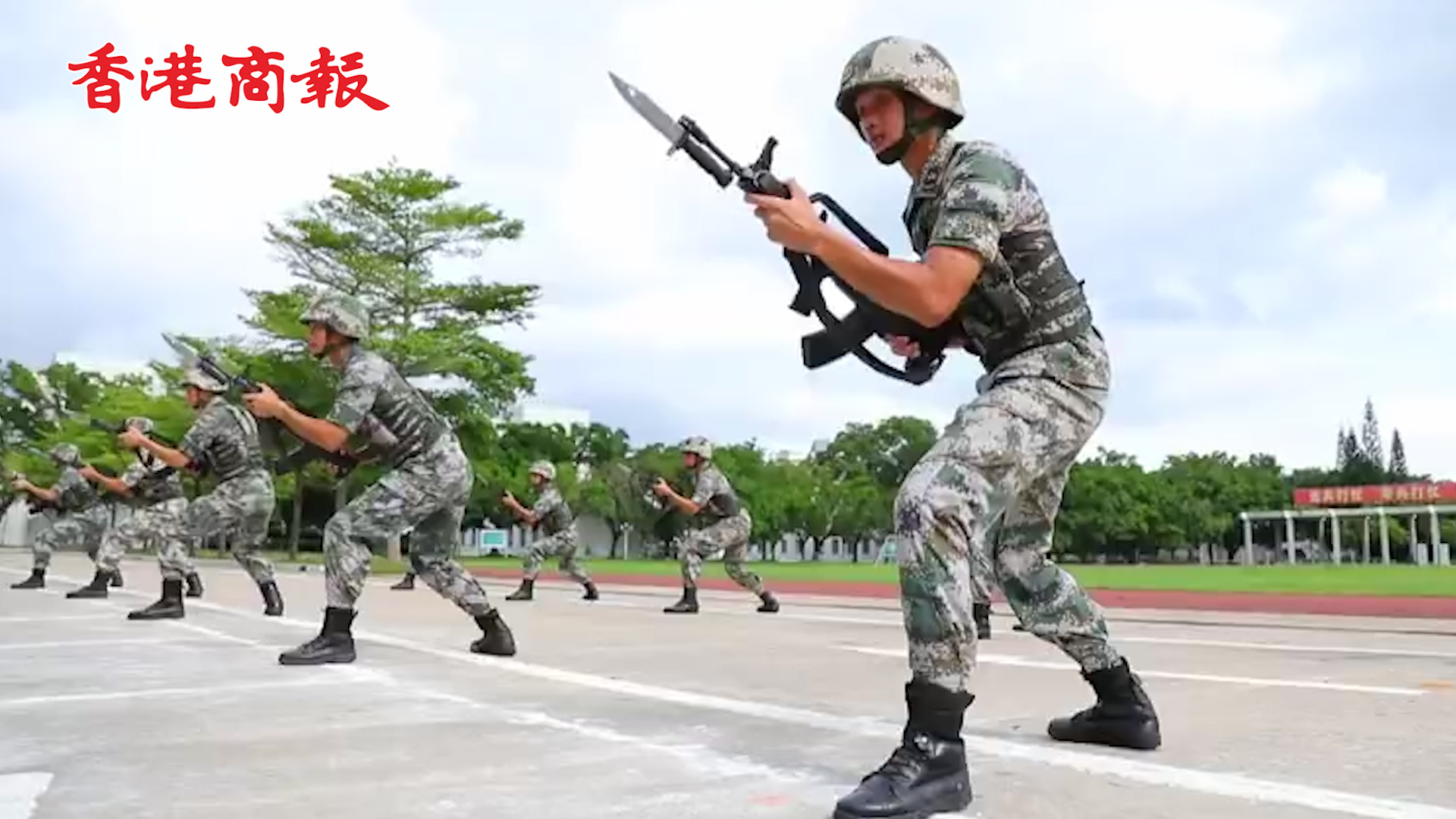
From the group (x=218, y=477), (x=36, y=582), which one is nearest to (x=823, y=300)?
(x=218, y=477)

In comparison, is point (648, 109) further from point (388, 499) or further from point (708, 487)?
point (708, 487)

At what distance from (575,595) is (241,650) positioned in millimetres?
9895

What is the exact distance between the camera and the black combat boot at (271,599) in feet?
35.8

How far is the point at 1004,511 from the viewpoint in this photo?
354 cm

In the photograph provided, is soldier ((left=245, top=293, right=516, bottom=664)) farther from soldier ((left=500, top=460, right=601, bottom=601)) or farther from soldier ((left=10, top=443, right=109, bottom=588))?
soldier ((left=10, top=443, right=109, bottom=588))

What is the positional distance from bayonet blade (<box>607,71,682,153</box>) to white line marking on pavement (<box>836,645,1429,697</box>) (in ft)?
7.35

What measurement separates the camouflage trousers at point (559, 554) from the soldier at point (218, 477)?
15.2ft

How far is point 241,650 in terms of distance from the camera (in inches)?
289

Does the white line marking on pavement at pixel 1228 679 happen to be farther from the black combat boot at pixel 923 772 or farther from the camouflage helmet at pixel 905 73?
the camouflage helmet at pixel 905 73

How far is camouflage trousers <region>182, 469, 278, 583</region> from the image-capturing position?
10.5 metres

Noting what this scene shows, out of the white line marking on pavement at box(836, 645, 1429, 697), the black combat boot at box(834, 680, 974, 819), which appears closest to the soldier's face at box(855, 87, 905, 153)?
the black combat boot at box(834, 680, 974, 819)

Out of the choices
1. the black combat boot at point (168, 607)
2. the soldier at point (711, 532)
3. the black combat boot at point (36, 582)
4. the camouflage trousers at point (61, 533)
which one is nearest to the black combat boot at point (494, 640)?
the black combat boot at point (168, 607)

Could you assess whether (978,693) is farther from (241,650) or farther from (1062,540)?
(1062,540)

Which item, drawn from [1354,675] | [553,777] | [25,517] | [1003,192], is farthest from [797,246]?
[25,517]
